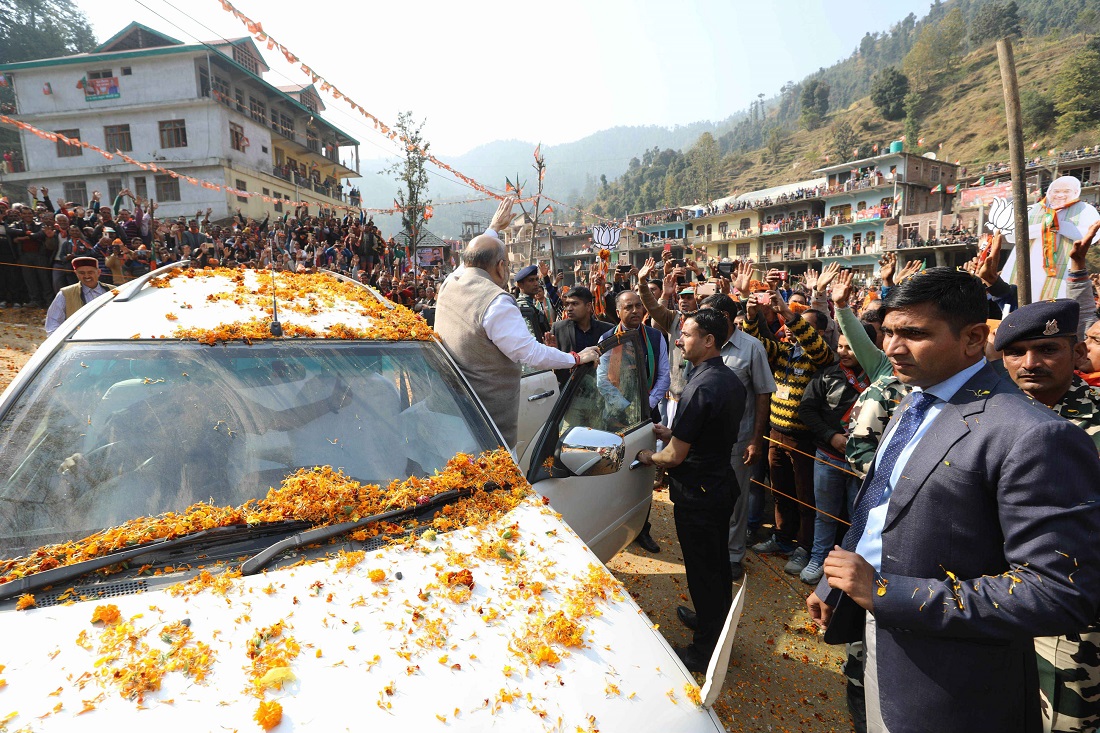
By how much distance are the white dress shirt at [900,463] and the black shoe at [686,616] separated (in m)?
2.27

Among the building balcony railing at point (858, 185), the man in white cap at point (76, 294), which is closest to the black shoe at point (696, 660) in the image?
the man in white cap at point (76, 294)

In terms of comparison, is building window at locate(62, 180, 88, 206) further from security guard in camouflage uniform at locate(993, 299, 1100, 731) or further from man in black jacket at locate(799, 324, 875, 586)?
security guard in camouflage uniform at locate(993, 299, 1100, 731)

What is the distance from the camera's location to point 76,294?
17.4 ft

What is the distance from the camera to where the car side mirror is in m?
2.55

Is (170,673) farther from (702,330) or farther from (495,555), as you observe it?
(702,330)

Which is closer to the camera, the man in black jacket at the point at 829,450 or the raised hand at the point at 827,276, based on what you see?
the raised hand at the point at 827,276

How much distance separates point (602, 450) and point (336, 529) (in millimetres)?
1236

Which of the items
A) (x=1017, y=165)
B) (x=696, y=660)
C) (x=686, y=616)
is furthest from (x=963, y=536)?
(x=1017, y=165)

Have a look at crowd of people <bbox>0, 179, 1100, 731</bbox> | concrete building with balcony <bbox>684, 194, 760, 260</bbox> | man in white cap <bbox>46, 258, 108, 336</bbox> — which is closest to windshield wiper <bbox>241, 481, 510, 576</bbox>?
crowd of people <bbox>0, 179, 1100, 731</bbox>

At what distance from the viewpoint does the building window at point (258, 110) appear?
32.5 meters

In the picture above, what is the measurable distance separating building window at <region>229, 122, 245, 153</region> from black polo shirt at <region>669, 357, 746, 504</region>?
34.3 metres

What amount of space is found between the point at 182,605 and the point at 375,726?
2.29ft

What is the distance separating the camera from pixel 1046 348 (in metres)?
2.33

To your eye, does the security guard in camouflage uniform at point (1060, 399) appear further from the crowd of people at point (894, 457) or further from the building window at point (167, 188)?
the building window at point (167, 188)
